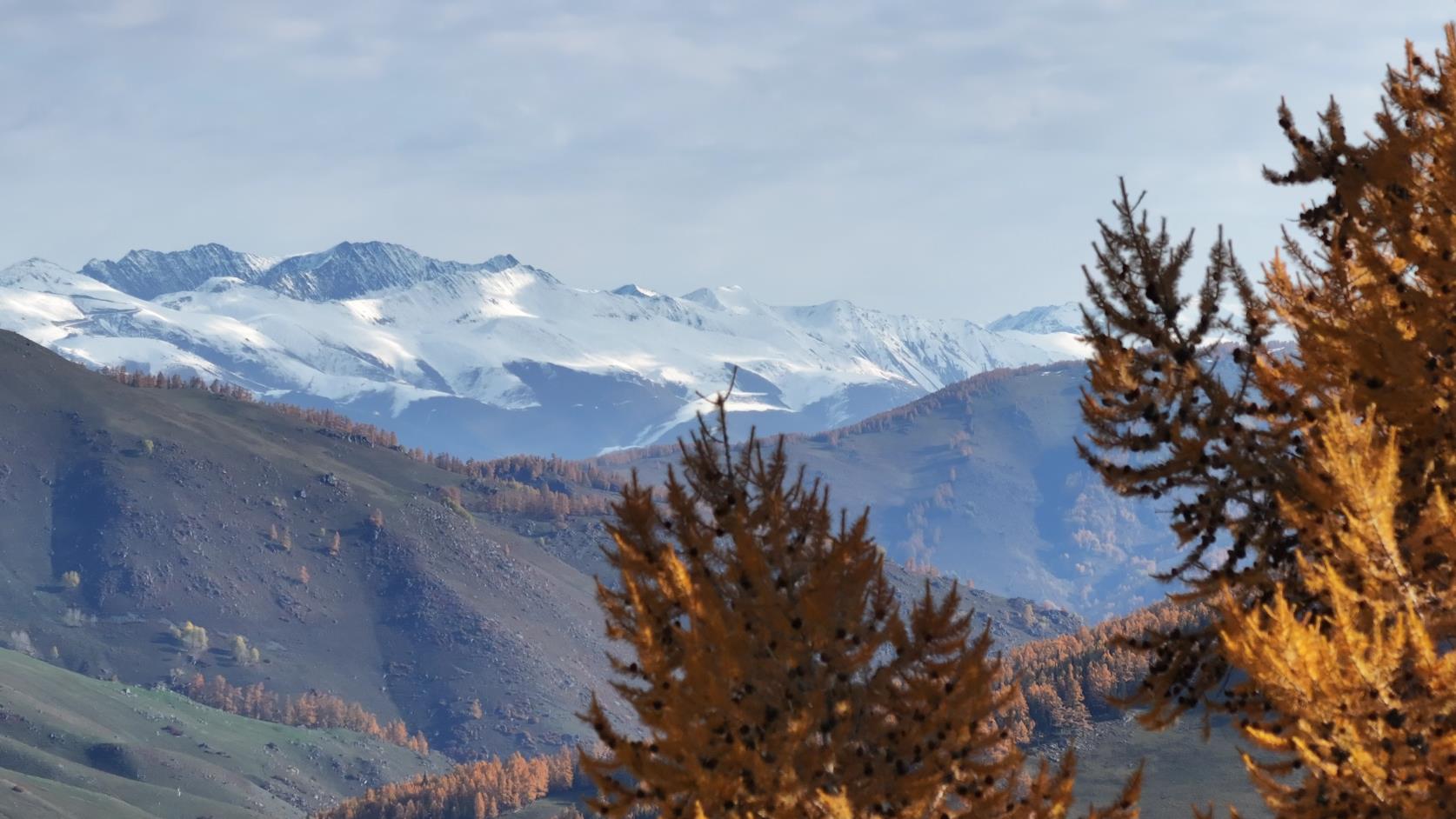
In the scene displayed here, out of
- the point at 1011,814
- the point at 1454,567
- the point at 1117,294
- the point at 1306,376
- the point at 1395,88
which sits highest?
the point at 1395,88

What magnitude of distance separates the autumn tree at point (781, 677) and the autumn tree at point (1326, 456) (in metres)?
3.49

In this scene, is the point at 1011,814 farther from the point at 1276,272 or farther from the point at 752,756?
the point at 1276,272

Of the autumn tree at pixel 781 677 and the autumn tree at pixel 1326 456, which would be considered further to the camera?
the autumn tree at pixel 781 677

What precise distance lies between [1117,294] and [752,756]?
8.79 m

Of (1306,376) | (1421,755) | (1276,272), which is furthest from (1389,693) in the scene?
(1276,272)

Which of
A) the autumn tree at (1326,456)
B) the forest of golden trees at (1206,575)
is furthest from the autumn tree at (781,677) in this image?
the autumn tree at (1326,456)

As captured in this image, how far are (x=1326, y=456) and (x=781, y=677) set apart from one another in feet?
29.7

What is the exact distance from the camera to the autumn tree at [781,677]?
22.2 m

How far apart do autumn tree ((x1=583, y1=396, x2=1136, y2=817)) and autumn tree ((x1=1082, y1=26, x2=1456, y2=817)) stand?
349cm

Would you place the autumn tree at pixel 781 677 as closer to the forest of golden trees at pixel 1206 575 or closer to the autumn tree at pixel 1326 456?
the forest of golden trees at pixel 1206 575

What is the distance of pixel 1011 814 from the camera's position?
23.5 meters

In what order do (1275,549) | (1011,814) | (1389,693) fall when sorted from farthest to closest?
(1011,814) < (1275,549) < (1389,693)

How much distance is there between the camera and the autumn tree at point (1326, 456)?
15.0 m

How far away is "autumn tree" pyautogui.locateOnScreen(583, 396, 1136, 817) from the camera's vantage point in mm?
22234
